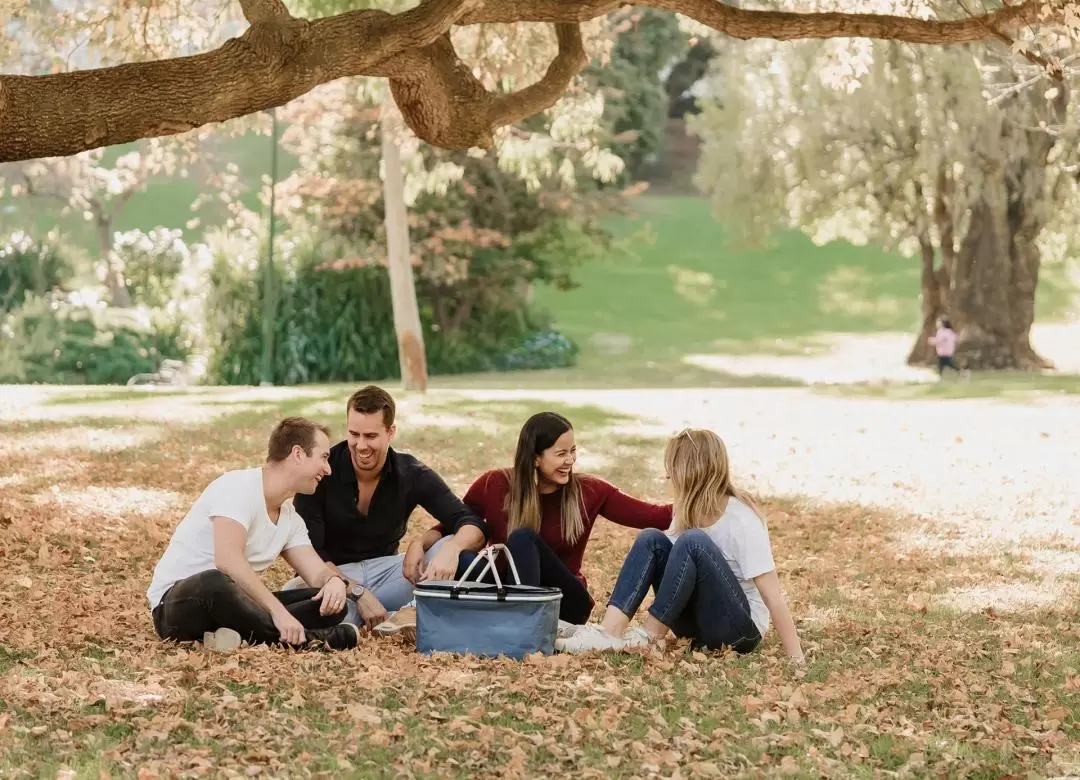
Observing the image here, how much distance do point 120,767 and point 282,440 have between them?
1847 mm

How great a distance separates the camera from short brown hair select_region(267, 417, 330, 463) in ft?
20.2

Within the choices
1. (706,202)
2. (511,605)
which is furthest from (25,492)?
(706,202)

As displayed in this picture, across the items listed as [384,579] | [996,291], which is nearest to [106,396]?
[384,579]

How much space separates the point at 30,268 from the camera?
30.8 metres

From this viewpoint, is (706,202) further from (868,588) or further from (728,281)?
(868,588)

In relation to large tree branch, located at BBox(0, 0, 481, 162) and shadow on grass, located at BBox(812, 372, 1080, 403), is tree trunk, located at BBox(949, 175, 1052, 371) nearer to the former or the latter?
shadow on grass, located at BBox(812, 372, 1080, 403)

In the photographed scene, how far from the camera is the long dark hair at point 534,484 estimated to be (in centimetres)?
646

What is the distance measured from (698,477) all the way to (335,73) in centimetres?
338

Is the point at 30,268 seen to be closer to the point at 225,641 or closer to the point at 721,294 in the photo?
the point at 721,294

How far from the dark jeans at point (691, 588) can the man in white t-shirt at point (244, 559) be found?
125 centimetres

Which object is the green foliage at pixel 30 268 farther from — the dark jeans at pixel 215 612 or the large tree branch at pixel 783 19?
the dark jeans at pixel 215 612

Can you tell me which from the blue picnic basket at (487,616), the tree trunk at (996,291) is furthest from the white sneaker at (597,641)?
the tree trunk at (996,291)

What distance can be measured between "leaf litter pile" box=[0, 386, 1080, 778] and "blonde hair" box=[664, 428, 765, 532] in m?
0.60

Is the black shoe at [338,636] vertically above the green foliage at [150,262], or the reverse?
the green foliage at [150,262]
